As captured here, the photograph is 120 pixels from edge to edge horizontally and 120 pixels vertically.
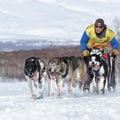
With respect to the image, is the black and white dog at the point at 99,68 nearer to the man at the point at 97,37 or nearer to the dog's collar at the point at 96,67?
the dog's collar at the point at 96,67

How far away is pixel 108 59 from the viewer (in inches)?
452

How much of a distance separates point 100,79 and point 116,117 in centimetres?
451

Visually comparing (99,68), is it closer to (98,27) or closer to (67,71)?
(67,71)

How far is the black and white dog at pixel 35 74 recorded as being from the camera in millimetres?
11273

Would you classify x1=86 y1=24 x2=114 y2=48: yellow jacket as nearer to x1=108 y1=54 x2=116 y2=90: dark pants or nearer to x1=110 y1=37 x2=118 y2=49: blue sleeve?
x1=110 y1=37 x2=118 y2=49: blue sleeve

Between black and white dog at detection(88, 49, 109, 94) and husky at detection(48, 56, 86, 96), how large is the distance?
1.59 feet

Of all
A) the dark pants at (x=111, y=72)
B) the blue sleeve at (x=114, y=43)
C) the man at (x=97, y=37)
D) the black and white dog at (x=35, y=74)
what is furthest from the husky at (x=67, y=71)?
the blue sleeve at (x=114, y=43)

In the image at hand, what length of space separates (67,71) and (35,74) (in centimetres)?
61

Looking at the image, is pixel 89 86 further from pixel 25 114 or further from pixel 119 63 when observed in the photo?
pixel 119 63

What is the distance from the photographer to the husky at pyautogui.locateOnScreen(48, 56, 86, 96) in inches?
443

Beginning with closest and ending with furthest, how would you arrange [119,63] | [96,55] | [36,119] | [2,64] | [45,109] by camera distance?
[36,119] < [45,109] < [96,55] < [119,63] < [2,64]

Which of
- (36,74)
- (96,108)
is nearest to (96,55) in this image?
(36,74)

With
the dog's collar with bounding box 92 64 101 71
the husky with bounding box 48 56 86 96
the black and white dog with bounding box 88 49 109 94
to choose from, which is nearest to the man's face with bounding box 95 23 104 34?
the black and white dog with bounding box 88 49 109 94

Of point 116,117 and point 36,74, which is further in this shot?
point 36,74
